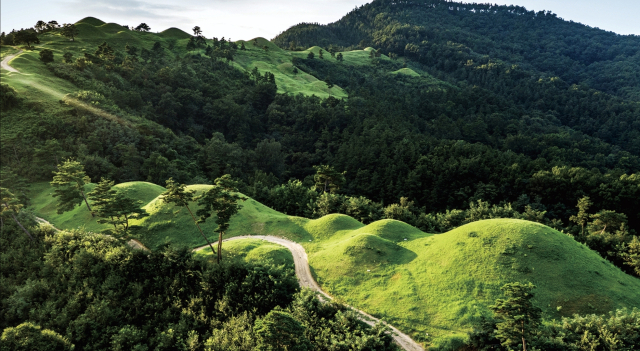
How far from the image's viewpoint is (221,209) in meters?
29.0

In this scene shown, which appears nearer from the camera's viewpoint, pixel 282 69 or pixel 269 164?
pixel 269 164

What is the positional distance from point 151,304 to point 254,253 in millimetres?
9873

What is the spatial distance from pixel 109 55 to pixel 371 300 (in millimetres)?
118408

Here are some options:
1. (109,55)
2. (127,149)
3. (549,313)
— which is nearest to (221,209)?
(549,313)

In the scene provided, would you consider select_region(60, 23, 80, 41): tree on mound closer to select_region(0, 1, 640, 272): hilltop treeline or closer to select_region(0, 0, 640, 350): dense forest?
select_region(0, 0, 640, 350): dense forest

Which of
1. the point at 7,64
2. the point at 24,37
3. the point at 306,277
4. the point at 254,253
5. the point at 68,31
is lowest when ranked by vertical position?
the point at 306,277

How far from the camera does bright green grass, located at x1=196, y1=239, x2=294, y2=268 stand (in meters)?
30.8

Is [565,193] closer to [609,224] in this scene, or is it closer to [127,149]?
[609,224]

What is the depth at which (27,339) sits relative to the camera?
21.6 m

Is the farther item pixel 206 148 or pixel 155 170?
pixel 206 148

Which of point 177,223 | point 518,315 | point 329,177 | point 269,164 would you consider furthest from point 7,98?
point 518,315

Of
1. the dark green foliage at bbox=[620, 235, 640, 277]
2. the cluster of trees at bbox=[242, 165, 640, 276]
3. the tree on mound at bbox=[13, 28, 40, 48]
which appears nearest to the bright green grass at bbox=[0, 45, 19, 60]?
the tree on mound at bbox=[13, 28, 40, 48]

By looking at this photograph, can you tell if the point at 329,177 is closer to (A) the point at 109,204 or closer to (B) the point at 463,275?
(B) the point at 463,275

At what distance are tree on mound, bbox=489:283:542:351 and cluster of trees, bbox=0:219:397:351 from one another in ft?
22.4
